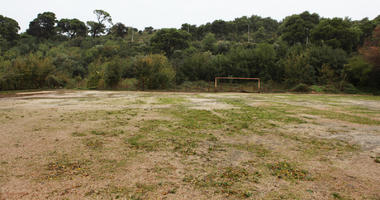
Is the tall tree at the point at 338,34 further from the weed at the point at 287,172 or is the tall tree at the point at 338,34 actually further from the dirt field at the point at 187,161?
the weed at the point at 287,172

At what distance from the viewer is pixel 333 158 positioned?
8.12ft

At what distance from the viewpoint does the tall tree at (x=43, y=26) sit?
134 feet

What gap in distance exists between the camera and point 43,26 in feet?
136

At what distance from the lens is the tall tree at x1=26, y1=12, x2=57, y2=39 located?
40.8 meters

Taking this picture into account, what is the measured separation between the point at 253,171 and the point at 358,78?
2151 centimetres

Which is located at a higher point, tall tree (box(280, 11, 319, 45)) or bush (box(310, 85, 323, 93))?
tall tree (box(280, 11, 319, 45))

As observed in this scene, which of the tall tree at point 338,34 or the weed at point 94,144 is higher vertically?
the tall tree at point 338,34

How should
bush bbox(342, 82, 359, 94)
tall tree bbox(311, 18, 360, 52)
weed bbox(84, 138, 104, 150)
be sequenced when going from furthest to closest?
Result: tall tree bbox(311, 18, 360, 52)
bush bbox(342, 82, 359, 94)
weed bbox(84, 138, 104, 150)

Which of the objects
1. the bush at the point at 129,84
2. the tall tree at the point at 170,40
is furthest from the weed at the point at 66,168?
the tall tree at the point at 170,40

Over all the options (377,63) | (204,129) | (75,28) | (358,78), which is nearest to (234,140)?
(204,129)

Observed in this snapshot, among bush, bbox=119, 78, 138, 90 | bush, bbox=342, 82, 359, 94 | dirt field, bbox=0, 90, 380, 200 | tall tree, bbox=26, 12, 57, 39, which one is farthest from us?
tall tree, bbox=26, 12, 57, 39

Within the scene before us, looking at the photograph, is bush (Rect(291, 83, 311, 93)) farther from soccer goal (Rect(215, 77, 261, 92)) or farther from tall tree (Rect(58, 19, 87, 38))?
tall tree (Rect(58, 19, 87, 38))

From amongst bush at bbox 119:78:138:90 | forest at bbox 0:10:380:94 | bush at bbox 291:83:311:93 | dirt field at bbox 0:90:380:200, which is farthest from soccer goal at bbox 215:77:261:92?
dirt field at bbox 0:90:380:200

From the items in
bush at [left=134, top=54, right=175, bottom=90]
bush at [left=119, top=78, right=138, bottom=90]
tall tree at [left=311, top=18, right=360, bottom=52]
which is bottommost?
bush at [left=119, top=78, right=138, bottom=90]
